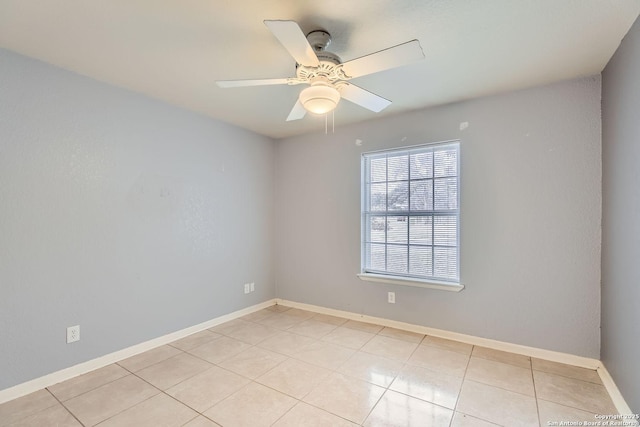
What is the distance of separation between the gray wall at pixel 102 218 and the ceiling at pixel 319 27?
339 millimetres

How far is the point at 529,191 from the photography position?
2564 mm

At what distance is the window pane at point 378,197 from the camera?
341 cm

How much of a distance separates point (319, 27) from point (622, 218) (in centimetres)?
229

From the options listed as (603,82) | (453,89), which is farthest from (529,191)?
(453,89)

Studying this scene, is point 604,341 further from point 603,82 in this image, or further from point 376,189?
point 376,189

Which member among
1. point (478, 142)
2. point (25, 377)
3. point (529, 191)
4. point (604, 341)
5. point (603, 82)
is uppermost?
point (603, 82)

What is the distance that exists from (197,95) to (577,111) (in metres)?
3.28

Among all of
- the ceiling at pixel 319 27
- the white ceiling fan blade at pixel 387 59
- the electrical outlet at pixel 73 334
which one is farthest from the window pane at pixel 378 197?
the electrical outlet at pixel 73 334

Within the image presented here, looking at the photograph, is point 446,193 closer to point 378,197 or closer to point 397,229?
point 397,229

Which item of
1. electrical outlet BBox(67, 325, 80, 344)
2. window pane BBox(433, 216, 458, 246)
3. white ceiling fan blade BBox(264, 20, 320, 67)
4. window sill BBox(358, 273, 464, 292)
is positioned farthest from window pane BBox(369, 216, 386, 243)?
electrical outlet BBox(67, 325, 80, 344)

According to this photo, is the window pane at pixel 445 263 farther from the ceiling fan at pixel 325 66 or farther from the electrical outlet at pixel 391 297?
the ceiling fan at pixel 325 66

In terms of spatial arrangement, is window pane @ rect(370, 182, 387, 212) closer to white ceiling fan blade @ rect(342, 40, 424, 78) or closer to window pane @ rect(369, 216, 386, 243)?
window pane @ rect(369, 216, 386, 243)

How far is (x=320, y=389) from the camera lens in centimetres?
210

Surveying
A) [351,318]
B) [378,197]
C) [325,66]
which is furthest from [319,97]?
[351,318]
